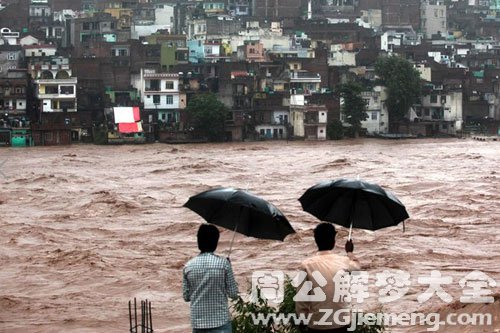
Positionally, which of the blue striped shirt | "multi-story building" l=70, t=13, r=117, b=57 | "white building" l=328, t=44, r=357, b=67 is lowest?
the blue striped shirt

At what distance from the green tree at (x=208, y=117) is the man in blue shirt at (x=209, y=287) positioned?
29.8 meters

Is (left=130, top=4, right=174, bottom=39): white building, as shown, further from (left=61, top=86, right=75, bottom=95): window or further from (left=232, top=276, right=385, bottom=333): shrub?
(left=232, top=276, right=385, bottom=333): shrub

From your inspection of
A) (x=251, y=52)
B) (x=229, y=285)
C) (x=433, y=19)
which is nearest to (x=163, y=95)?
(x=251, y=52)

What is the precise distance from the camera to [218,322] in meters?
5.24

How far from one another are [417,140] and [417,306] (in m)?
26.9

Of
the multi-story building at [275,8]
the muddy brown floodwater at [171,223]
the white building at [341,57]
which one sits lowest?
the muddy brown floodwater at [171,223]

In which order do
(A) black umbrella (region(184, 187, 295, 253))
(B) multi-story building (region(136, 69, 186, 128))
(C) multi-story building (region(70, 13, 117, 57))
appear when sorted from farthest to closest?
(C) multi-story building (region(70, 13, 117, 57)) → (B) multi-story building (region(136, 69, 186, 128)) → (A) black umbrella (region(184, 187, 295, 253))

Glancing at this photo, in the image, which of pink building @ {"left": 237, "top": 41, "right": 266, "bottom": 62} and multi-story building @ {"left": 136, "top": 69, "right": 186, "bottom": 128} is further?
pink building @ {"left": 237, "top": 41, "right": 266, "bottom": 62}

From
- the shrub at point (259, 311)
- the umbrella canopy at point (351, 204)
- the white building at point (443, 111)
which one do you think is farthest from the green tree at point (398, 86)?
the shrub at point (259, 311)

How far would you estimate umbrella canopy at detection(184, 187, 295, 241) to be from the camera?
588 centimetres

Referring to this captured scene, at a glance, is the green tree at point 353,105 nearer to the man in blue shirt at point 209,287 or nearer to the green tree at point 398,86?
the green tree at point 398,86

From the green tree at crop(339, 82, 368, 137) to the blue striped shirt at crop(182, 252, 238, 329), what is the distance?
32.1 metres

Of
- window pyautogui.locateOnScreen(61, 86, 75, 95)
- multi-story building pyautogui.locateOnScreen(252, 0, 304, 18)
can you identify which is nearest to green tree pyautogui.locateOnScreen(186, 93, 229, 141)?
window pyautogui.locateOnScreen(61, 86, 75, 95)

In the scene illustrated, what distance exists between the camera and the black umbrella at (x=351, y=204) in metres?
6.00
